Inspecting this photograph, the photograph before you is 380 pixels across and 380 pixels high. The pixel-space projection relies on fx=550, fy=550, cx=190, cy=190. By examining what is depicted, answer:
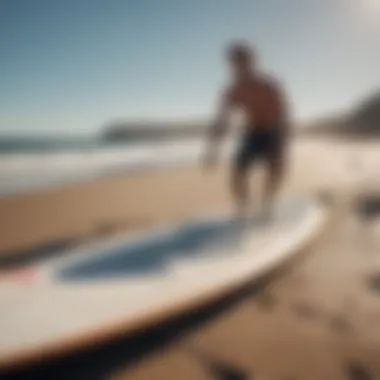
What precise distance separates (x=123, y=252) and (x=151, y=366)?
651 mm

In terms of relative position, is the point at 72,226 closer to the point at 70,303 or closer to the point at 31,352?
the point at 70,303

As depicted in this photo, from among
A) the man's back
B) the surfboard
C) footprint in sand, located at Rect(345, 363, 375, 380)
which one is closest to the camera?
the surfboard

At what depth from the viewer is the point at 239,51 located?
2.39 m

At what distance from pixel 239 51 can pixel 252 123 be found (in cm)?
41

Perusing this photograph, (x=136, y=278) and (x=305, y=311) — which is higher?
(x=136, y=278)

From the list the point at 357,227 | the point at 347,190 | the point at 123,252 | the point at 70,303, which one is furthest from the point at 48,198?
the point at 347,190

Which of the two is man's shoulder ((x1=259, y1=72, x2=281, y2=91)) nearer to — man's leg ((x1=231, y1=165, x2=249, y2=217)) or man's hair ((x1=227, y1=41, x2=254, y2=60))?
man's hair ((x1=227, y1=41, x2=254, y2=60))

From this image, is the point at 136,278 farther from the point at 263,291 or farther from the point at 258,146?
the point at 258,146

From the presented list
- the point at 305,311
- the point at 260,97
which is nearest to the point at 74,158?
the point at 260,97

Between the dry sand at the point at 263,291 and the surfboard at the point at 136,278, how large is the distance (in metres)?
0.10

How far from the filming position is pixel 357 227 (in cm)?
300

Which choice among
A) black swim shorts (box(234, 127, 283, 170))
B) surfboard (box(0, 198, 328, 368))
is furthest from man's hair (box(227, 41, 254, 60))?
surfboard (box(0, 198, 328, 368))

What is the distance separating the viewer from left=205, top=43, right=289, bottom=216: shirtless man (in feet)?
7.95

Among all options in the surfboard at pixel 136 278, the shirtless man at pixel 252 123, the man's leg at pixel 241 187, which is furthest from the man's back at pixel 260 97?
the surfboard at pixel 136 278
